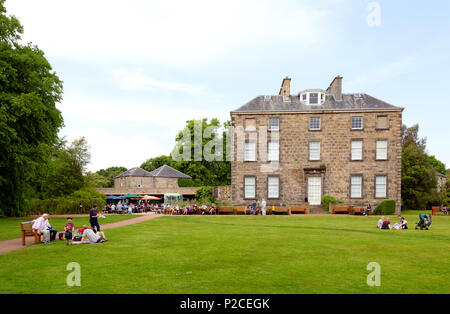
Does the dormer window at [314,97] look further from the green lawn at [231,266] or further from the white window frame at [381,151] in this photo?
the green lawn at [231,266]

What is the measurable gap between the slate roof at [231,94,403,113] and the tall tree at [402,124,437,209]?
1837 cm

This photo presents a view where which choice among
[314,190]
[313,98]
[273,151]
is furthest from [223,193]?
[313,98]

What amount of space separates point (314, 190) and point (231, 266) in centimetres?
2776

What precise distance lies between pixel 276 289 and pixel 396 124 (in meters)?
32.8

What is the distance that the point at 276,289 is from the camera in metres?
6.64

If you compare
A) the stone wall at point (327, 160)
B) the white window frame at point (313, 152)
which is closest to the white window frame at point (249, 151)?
the stone wall at point (327, 160)

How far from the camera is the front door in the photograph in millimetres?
34594

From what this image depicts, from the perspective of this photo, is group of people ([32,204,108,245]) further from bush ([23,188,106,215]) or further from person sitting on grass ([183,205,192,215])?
bush ([23,188,106,215])

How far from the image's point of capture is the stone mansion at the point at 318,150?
33969mm

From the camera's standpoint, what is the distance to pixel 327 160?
1362 inches

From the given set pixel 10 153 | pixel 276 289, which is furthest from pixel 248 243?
pixel 10 153

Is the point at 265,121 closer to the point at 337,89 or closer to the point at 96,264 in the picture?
the point at 337,89

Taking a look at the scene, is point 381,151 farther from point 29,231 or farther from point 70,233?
point 29,231

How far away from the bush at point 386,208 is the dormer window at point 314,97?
12.5 m
